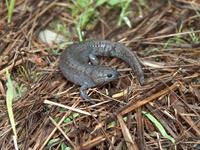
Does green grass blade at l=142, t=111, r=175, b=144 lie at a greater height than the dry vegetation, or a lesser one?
lesser

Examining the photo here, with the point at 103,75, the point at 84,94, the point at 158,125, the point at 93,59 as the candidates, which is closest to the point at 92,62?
the point at 93,59

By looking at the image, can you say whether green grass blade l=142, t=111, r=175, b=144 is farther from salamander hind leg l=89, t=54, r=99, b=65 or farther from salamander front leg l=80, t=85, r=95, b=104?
salamander hind leg l=89, t=54, r=99, b=65

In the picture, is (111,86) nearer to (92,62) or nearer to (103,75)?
(103,75)

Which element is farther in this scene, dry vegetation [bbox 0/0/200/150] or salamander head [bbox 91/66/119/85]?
salamander head [bbox 91/66/119/85]

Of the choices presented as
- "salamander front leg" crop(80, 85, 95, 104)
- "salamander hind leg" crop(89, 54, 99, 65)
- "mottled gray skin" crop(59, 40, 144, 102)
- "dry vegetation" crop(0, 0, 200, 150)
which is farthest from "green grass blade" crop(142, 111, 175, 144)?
"salamander hind leg" crop(89, 54, 99, 65)

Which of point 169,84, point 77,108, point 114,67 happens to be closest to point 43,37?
point 114,67

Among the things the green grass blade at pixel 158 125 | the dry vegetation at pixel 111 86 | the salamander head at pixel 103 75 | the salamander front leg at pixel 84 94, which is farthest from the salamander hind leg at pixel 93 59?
the green grass blade at pixel 158 125

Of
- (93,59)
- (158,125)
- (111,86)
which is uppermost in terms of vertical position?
(93,59)
